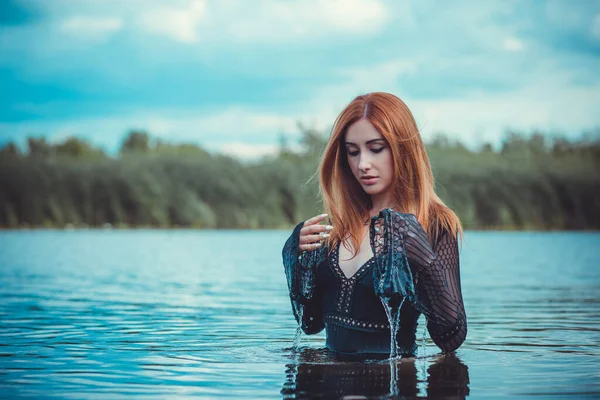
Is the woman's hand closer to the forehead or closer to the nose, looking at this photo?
the nose

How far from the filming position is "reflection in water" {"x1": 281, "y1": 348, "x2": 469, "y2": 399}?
16.0ft

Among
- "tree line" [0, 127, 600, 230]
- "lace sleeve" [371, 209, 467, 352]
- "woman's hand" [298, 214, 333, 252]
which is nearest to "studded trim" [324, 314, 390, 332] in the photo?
"lace sleeve" [371, 209, 467, 352]

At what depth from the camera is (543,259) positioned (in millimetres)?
21625

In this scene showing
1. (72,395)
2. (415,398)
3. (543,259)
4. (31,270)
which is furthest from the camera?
(543,259)

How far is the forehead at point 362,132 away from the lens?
4.90 meters

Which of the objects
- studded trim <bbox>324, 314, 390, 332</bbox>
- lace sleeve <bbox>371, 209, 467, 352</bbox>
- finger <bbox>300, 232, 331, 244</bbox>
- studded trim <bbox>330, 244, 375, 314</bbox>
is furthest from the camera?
studded trim <bbox>324, 314, 390, 332</bbox>

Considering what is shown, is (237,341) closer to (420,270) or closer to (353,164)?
(353,164)

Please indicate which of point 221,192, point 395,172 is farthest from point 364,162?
point 221,192

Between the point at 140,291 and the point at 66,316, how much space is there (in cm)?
344

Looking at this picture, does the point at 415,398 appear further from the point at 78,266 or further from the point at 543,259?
the point at 543,259

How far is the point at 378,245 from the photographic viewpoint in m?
4.84

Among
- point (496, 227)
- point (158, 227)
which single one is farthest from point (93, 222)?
point (496, 227)

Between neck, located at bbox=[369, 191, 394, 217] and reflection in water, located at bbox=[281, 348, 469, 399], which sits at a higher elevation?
neck, located at bbox=[369, 191, 394, 217]

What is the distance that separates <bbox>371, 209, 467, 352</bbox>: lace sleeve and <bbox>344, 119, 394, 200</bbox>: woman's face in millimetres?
233
